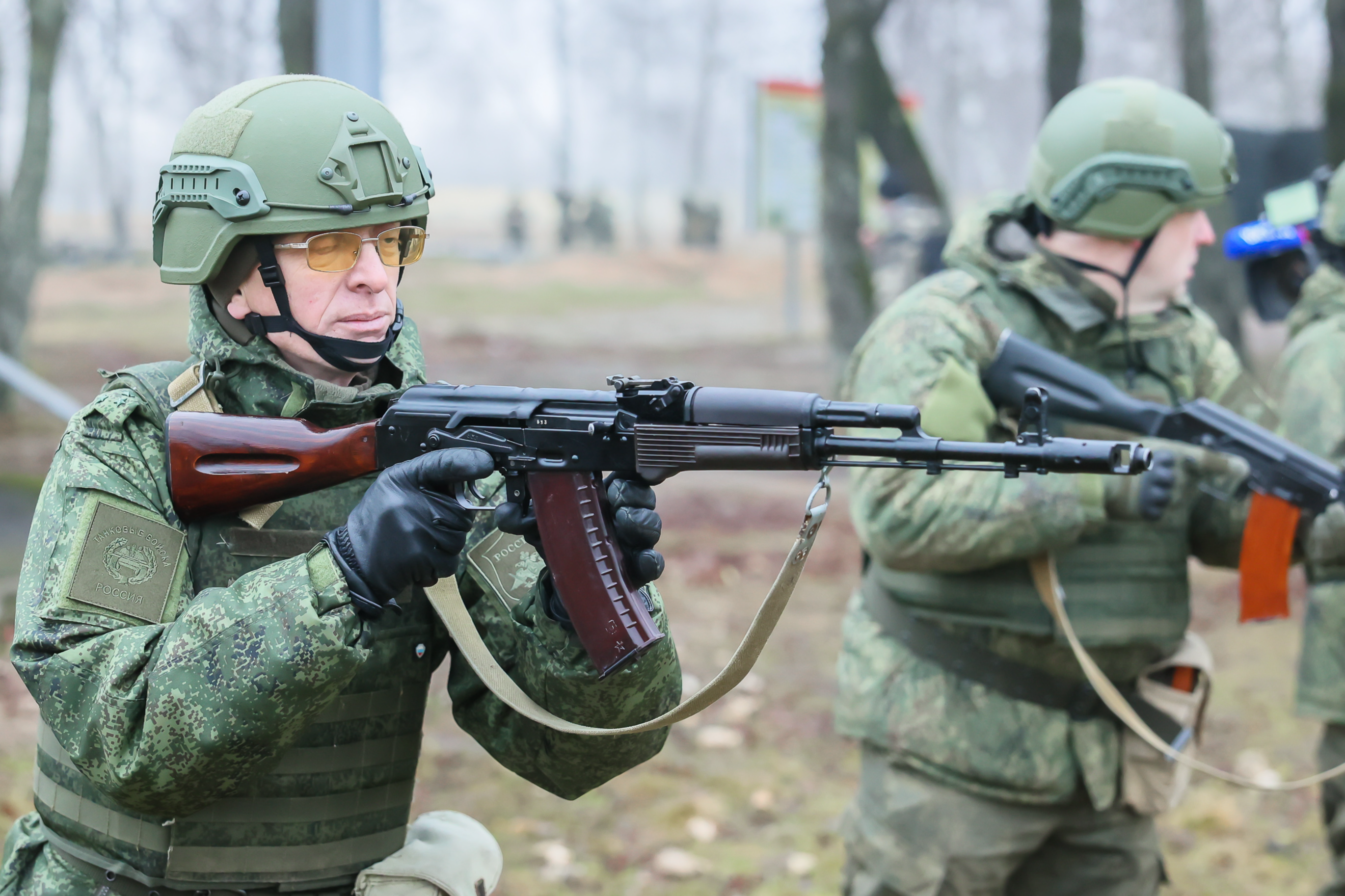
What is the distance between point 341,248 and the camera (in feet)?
7.83

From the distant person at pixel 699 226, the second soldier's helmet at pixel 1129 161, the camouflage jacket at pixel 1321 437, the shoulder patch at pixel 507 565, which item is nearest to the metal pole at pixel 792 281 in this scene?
the distant person at pixel 699 226

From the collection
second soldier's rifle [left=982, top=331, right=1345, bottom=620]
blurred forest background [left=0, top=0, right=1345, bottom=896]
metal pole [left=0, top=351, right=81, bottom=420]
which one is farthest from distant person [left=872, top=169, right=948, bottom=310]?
metal pole [left=0, top=351, right=81, bottom=420]

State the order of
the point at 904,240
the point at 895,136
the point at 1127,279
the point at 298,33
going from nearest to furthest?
the point at 1127,279 → the point at 298,33 → the point at 895,136 → the point at 904,240

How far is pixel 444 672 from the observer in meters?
6.85

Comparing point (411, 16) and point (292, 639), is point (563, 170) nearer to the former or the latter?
point (411, 16)

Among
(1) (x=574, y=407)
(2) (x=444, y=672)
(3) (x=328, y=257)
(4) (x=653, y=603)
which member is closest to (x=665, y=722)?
(4) (x=653, y=603)

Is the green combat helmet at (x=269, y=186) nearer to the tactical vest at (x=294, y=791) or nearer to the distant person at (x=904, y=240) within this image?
the tactical vest at (x=294, y=791)

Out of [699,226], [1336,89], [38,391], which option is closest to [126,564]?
[38,391]

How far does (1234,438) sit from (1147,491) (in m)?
0.44

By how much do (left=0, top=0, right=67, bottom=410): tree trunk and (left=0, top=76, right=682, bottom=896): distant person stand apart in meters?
10.6

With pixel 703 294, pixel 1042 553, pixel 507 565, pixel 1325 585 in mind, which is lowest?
A: pixel 703 294

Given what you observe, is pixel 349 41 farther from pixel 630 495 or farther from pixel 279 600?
pixel 279 600

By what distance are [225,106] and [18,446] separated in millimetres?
9112

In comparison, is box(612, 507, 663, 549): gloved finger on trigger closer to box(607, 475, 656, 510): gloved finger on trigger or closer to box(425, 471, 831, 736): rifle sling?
box(607, 475, 656, 510): gloved finger on trigger
